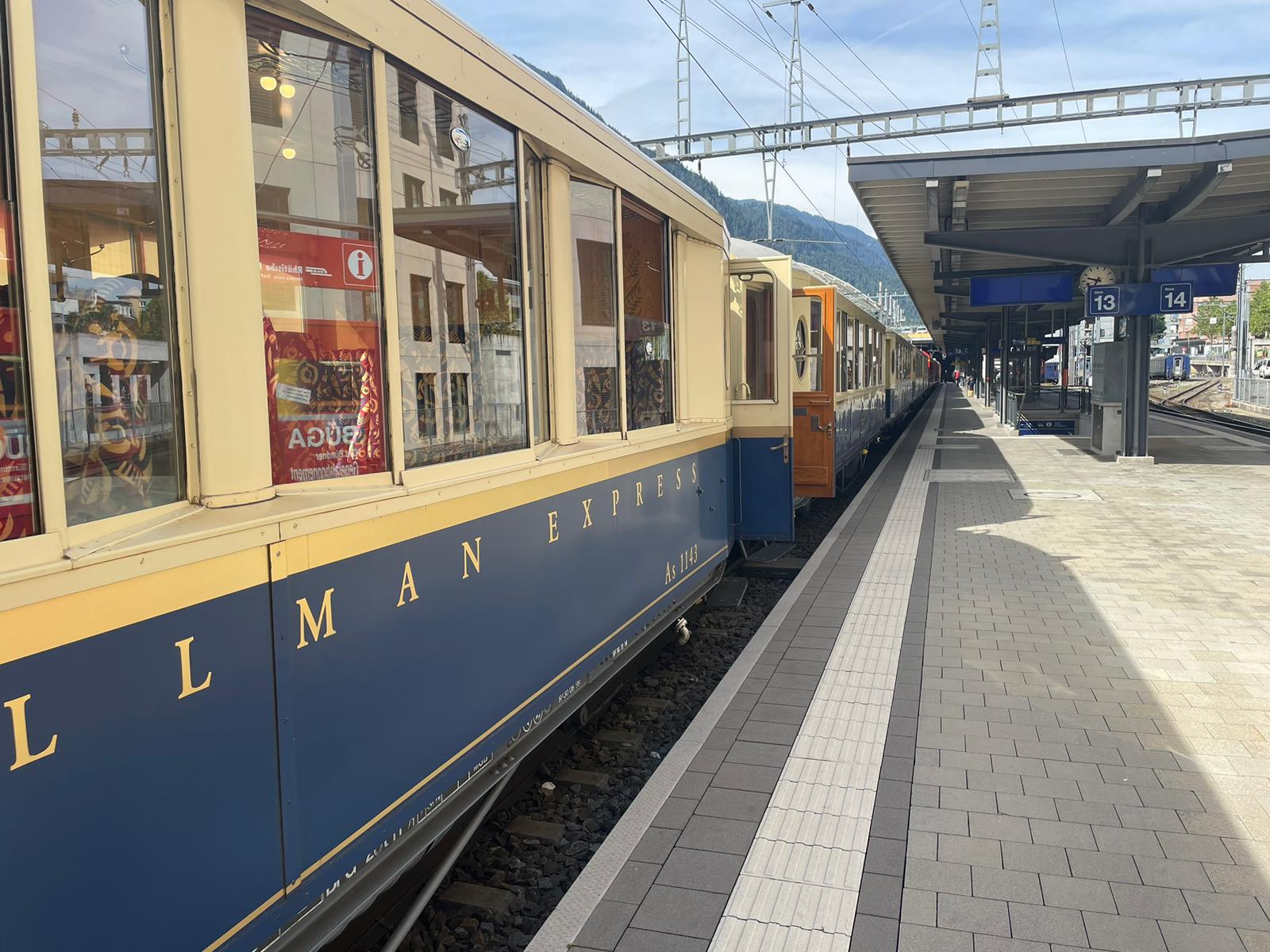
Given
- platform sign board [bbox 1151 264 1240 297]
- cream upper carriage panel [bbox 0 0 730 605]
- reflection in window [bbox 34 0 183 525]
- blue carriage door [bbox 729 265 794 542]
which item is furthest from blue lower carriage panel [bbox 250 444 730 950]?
platform sign board [bbox 1151 264 1240 297]

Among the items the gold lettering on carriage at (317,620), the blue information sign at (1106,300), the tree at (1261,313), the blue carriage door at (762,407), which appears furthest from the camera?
the tree at (1261,313)

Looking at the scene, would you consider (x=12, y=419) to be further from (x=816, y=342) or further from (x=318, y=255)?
(x=816, y=342)

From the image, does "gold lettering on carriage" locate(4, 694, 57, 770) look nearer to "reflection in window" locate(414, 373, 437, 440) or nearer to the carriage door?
"reflection in window" locate(414, 373, 437, 440)

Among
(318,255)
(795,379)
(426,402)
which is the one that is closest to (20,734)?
(318,255)

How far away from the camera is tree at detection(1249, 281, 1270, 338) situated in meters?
69.8

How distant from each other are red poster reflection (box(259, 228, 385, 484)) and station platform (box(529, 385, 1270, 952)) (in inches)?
63.1

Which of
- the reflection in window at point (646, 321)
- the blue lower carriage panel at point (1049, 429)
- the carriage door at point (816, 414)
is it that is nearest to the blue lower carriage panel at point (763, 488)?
the reflection in window at point (646, 321)

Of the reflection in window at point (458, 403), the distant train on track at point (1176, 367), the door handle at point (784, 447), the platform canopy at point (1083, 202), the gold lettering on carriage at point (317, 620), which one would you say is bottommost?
the gold lettering on carriage at point (317, 620)

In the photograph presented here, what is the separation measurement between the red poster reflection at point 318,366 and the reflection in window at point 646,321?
1.97m

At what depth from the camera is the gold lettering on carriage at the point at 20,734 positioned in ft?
5.15

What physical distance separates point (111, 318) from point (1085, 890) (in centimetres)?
326

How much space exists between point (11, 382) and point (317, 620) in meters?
0.89

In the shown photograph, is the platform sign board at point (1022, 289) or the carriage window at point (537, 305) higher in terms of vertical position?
the platform sign board at point (1022, 289)

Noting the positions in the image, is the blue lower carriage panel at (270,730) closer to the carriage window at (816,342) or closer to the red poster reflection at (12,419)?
the red poster reflection at (12,419)
